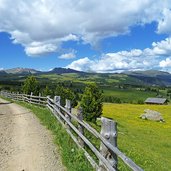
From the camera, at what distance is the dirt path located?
447 inches

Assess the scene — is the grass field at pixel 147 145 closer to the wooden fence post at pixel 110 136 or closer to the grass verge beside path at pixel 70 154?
the grass verge beside path at pixel 70 154

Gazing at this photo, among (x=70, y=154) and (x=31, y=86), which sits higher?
(x=31, y=86)

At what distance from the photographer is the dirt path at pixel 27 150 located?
1134 centimetres

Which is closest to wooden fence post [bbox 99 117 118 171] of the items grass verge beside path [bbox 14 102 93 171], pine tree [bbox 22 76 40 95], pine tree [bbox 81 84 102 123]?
grass verge beside path [bbox 14 102 93 171]

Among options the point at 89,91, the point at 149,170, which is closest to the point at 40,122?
the point at 149,170

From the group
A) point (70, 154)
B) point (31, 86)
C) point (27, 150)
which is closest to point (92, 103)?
point (31, 86)

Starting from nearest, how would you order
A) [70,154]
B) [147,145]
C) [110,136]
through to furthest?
[110,136], [70,154], [147,145]

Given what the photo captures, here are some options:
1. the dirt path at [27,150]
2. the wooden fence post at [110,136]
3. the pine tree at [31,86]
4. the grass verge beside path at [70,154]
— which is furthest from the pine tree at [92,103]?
the wooden fence post at [110,136]

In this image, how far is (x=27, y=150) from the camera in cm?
1371

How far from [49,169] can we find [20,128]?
894cm

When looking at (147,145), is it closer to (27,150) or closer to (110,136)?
(27,150)

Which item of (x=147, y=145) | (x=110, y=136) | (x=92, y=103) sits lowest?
(x=147, y=145)

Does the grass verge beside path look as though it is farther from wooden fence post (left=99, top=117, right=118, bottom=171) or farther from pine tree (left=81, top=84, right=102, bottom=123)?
pine tree (left=81, top=84, right=102, bottom=123)

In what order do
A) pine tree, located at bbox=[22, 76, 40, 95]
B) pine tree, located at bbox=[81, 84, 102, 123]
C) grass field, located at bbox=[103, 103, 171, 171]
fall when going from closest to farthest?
grass field, located at bbox=[103, 103, 171, 171], pine tree, located at bbox=[81, 84, 102, 123], pine tree, located at bbox=[22, 76, 40, 95]
